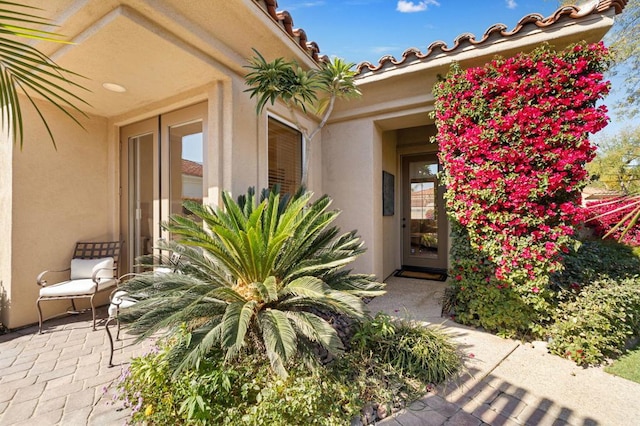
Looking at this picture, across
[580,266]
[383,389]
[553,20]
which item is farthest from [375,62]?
[383,389]

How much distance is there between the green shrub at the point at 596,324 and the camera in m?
3.62

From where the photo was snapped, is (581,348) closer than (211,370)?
No

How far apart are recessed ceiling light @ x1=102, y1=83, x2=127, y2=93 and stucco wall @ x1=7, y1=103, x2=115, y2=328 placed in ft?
5.33

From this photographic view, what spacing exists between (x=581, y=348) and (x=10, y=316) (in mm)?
8832

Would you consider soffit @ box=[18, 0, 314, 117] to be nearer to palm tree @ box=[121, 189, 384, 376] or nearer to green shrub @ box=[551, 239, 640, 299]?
palm tree @ box=[121, 189, 384, 376]

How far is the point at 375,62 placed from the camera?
226 inches

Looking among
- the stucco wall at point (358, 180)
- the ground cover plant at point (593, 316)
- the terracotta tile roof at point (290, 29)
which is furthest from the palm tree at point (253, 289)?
the ground cover plant at point (593, 316)

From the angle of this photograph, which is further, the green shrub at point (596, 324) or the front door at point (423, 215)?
the front door at point (423, 215)

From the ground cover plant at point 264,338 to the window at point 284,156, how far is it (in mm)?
2070

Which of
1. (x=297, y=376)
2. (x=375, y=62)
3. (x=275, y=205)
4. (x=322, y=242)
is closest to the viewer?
(x=297, y=376)

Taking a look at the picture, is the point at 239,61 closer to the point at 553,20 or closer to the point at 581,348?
the point at 553,20

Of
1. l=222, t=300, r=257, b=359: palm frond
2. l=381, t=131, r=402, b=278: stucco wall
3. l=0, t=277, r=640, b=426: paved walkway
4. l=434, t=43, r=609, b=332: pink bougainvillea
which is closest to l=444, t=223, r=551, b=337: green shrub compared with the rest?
l=434, t=43, r=609, b=332: pink bougainvillea

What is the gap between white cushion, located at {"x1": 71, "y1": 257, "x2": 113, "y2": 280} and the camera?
508 centimetres

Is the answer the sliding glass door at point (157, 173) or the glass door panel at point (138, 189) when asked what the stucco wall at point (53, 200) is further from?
the sliding glass door at point (157, 173)
